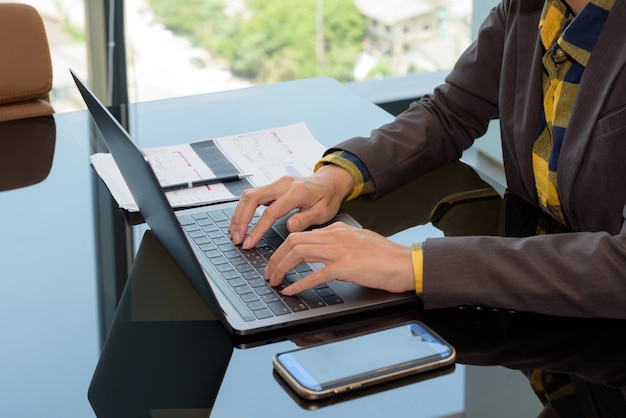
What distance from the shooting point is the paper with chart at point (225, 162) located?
1488 mm

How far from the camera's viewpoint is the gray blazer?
111cm

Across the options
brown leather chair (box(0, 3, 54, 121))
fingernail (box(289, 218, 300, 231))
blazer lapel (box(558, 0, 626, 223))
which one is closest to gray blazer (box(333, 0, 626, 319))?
blazer lapel (box(558, 0, 626, 223))

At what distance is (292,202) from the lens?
1.36 metres

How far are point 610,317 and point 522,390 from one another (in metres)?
0.19

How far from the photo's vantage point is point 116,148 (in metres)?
1.22

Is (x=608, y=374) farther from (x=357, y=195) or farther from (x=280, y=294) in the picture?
(x=357, y=195)

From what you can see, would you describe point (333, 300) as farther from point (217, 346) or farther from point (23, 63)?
point (23, 63)

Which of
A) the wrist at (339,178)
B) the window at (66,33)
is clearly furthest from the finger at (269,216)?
the window at (66,33)

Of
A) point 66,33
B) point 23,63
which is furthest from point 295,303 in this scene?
point 66,33

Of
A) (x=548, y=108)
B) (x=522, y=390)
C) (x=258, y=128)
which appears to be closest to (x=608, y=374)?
(x=522, y=390)

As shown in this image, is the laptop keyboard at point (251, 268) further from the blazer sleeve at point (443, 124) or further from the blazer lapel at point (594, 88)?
the blazer lapel at point (594, 88)

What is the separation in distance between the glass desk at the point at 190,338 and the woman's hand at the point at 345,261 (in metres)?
0.04

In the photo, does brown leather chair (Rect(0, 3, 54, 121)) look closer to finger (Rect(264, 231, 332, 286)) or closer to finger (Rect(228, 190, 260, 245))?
finger (Rect(228, 190, 260, 245))

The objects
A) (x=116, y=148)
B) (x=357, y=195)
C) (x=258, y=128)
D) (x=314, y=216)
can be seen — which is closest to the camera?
(x=116, y=148)
